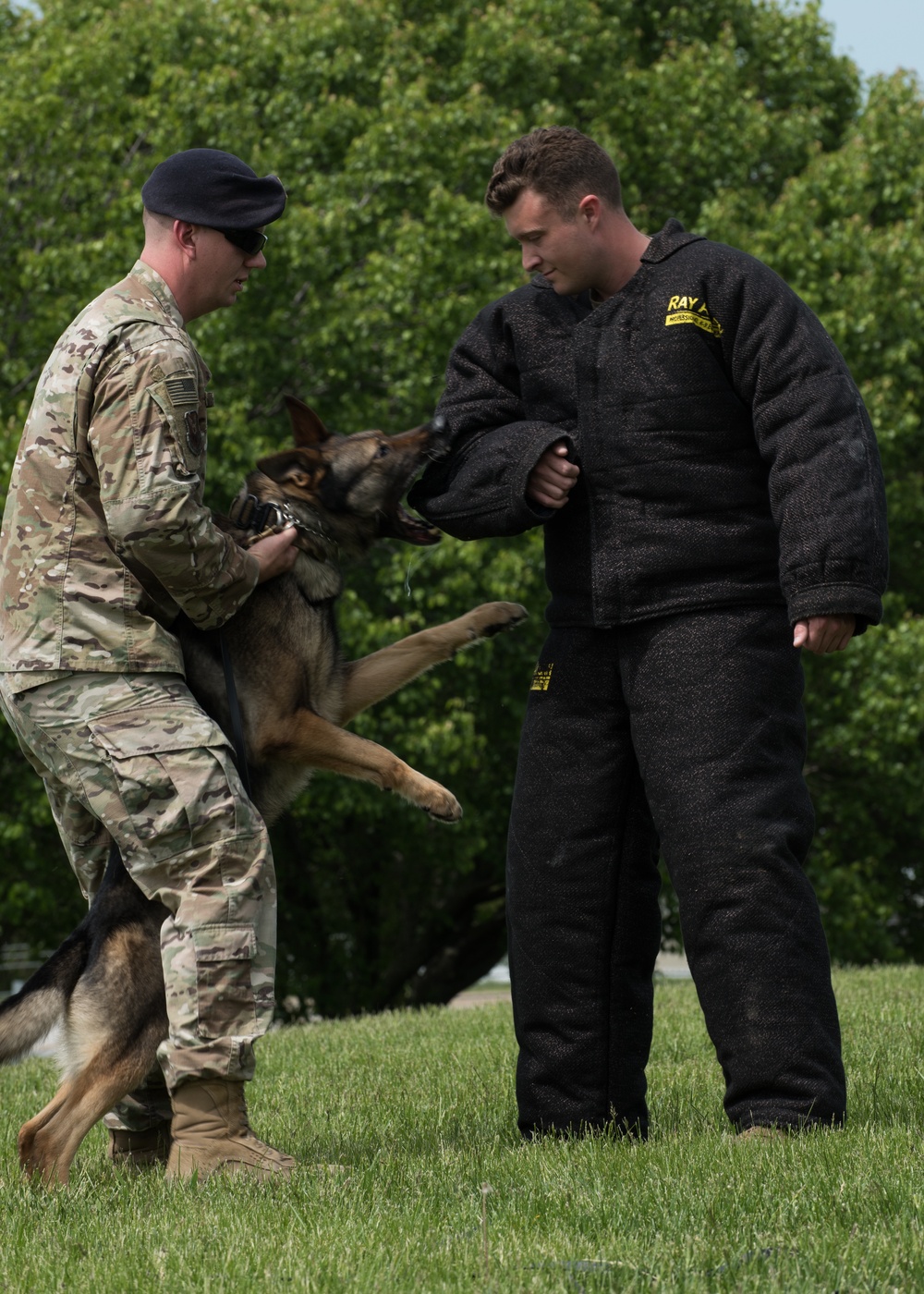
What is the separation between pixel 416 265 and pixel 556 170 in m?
11.8

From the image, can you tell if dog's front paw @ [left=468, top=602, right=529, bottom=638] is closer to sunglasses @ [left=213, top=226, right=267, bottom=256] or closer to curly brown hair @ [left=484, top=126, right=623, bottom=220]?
curly brown hair @ [left=484, top=126, right=623, bottom=220]

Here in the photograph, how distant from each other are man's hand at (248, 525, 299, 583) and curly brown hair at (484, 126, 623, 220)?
1.12 metres

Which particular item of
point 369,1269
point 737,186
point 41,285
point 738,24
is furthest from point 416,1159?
point 738,24

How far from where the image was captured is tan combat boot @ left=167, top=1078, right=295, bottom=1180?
3.70m

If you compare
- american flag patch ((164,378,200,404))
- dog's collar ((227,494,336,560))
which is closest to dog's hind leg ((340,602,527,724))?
dog's collar ((227,494,336,560))

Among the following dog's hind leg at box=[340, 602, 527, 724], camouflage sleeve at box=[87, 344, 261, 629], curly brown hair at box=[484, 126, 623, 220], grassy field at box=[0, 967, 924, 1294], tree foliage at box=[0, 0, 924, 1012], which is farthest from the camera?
tree foliage at box=[0, 0, 924, 1012]

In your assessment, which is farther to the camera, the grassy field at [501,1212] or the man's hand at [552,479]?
the man's hand at [552,479]

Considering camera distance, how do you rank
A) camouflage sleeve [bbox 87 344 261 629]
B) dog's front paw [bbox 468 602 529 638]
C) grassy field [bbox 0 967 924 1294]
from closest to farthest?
1. grassy field [bbox 0 967 924 1294]
2. camouflage sleeve [bbox 87 344 261 629]
3. dog's front paw [bbox 468 602 529 638]

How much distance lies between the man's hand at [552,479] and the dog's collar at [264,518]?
0.80 m

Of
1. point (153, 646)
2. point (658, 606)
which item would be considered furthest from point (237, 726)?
point (658, 606)

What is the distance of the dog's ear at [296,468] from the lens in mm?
4758

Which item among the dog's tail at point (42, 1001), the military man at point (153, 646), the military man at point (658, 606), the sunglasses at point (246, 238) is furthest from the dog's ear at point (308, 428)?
the dog's tail at point (42, 1001)

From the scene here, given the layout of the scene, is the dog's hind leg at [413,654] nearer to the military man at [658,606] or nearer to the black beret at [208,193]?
the military man at [658,606]

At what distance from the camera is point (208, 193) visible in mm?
3732
